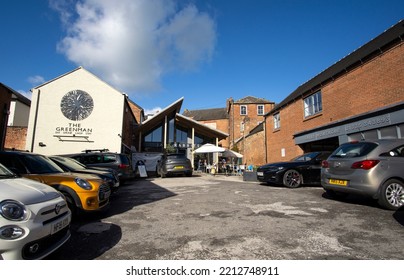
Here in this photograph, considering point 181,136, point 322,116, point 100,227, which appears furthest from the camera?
point 181,136

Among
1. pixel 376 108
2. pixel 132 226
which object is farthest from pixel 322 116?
pixel 132 226

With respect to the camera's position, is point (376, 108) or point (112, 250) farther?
point (376, 108)

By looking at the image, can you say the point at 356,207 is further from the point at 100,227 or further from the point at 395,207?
the point at 100,227

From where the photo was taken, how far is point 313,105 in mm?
15023

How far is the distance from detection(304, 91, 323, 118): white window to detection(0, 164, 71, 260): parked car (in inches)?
587

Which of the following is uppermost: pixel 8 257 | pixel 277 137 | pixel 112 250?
pixel 277 137

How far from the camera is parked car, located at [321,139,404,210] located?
484cm

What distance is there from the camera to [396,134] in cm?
907

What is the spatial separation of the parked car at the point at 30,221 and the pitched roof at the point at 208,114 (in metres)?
42.5

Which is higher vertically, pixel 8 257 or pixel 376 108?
pixel 376 108

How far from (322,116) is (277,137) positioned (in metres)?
5.60

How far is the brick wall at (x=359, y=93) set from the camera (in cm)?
936

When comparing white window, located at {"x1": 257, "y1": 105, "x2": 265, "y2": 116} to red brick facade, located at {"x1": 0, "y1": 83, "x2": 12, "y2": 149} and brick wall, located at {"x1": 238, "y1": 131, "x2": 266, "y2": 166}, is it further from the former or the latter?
red brick facade, located at {"x1": 0, "y1": 83, "x2": 12, "y2": 149}

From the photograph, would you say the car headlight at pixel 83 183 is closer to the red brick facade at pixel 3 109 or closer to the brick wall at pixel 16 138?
the red brick facade at pixel 3 109
